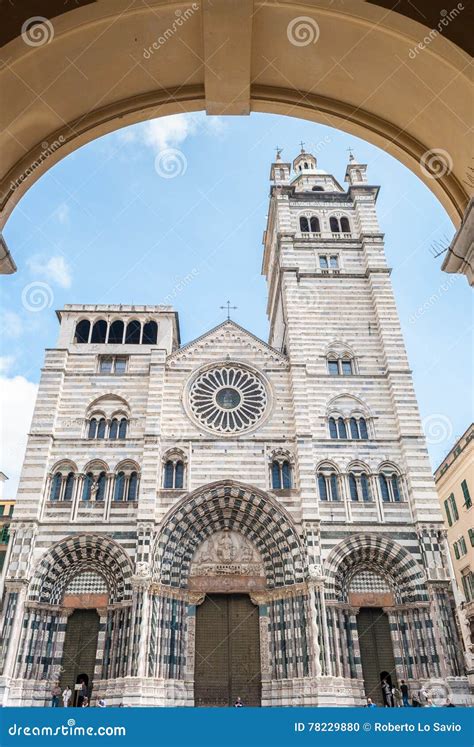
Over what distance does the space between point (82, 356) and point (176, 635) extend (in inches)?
511

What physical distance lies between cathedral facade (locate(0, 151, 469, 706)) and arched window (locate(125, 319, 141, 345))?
4.5 inches

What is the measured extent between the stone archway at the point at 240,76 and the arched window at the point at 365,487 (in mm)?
18104

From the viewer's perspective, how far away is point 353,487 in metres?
21.8

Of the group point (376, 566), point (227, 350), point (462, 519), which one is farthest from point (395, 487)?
point (227, 350)

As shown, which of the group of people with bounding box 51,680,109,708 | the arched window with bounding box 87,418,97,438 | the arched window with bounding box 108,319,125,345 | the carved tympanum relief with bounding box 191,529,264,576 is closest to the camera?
the group of people with bounding box 51,680,109,708

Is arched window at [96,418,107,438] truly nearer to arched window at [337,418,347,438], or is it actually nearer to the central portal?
the central portal

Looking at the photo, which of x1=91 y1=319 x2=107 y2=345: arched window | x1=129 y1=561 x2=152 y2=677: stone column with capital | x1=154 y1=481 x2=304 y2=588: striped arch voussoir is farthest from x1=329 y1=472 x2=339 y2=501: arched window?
x1=91 y1=319 x2=107 y2=345: arched window

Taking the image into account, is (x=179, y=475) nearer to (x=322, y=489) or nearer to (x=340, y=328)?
(x=322, y=489)

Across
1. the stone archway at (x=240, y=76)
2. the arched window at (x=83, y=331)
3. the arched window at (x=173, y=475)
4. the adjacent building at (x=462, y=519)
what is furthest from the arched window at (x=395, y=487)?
the stone archway at (x=240, y=76)

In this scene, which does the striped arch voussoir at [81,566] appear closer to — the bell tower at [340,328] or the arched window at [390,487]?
the bell tower at [340,328]

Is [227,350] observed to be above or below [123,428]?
above

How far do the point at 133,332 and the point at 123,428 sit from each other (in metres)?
5.46

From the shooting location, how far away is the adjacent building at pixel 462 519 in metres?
24.6

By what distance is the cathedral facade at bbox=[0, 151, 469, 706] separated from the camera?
18578 millimetres
